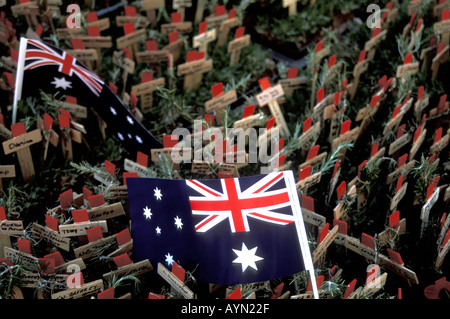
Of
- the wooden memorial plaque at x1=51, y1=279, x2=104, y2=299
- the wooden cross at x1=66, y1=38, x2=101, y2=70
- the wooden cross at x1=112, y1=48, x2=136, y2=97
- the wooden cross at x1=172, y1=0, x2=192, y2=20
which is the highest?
the wooden cross at x1=172, y1=0, x2=192, y2=20

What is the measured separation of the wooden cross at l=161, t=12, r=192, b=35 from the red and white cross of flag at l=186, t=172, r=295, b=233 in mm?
1738

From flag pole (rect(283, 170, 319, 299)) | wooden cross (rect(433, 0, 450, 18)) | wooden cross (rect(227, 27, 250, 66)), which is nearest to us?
flag pole (rect(283, 170, 319, 299))

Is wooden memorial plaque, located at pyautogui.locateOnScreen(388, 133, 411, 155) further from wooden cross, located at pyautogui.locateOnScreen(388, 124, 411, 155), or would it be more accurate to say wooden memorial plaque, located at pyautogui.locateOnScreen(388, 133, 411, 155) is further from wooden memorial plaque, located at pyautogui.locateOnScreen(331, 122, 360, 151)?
wooden memorial plaque, located at pyautogui.locateOnScreen(331, 122, 360, 151)

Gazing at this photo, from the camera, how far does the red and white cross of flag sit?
92.8 inches

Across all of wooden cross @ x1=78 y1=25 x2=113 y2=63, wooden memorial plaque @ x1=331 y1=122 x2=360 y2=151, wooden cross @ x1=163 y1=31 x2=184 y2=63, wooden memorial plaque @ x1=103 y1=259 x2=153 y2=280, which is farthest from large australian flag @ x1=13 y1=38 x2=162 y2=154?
wooden memorial plaque @ x1=331 y1=122 x2=360 y2=151

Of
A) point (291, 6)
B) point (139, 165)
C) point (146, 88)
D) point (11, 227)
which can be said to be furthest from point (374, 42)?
point (11, 227)

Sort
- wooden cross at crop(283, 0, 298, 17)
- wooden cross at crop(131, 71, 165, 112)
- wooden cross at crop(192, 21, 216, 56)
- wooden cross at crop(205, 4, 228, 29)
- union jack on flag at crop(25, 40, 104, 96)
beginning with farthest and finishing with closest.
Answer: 1. wooden cross at crop(283, 0, 298, 17)
2. wooden cross at crop(205, 4, 228, 29)
3. wooden cross at crop(192, 21, 216, 56)
4. wooden cross at crop(131, 71, 165, 112)
5. union jack on flag at crop(25, 40, 104, 96)

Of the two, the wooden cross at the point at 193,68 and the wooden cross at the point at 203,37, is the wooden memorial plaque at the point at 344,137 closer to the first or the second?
the wooden cross at the point at 193,68

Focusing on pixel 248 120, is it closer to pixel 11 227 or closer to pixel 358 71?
pixel 358 71

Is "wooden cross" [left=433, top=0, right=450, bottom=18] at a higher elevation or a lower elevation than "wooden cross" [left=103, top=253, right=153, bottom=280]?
higher

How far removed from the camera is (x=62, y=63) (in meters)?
3.03

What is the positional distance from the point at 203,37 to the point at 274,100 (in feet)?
2.28
